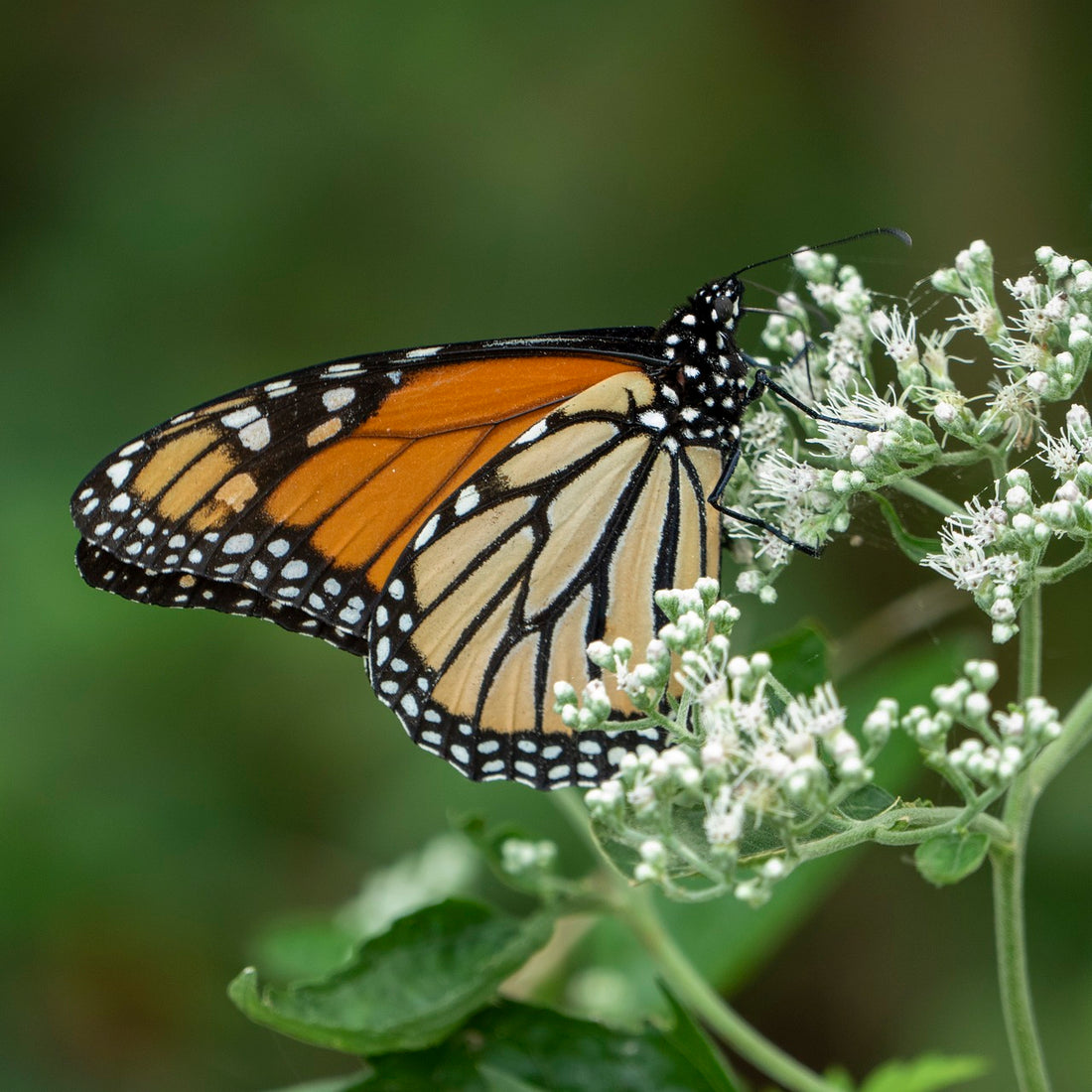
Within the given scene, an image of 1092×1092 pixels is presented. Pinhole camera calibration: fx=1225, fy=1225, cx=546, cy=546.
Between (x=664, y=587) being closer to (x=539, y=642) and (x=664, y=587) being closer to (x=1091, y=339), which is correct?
(x=539, y=642)

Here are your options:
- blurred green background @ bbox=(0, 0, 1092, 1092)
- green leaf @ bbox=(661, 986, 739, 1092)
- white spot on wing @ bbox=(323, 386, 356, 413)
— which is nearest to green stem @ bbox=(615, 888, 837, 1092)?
green leaf @ bbox=(661, 986, 739, 1092)

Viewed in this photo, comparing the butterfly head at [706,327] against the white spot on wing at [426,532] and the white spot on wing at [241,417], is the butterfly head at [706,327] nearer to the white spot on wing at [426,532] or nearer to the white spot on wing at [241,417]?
the white spot on wing at [426,532]

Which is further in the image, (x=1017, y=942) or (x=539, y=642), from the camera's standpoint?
(x=539, y=642)

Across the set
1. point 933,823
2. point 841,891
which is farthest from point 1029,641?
point 841,891

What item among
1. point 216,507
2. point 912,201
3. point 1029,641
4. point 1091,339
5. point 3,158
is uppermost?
point 3,158

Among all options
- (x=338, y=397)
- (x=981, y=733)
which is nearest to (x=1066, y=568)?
(x=981, y=733)

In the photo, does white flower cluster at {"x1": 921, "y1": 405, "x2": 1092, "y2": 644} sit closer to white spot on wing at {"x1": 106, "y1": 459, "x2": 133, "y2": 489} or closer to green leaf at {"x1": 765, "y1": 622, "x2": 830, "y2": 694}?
green leaf at {"x1": 765, "y1": 622, "x2": 830, "y2": 694}
